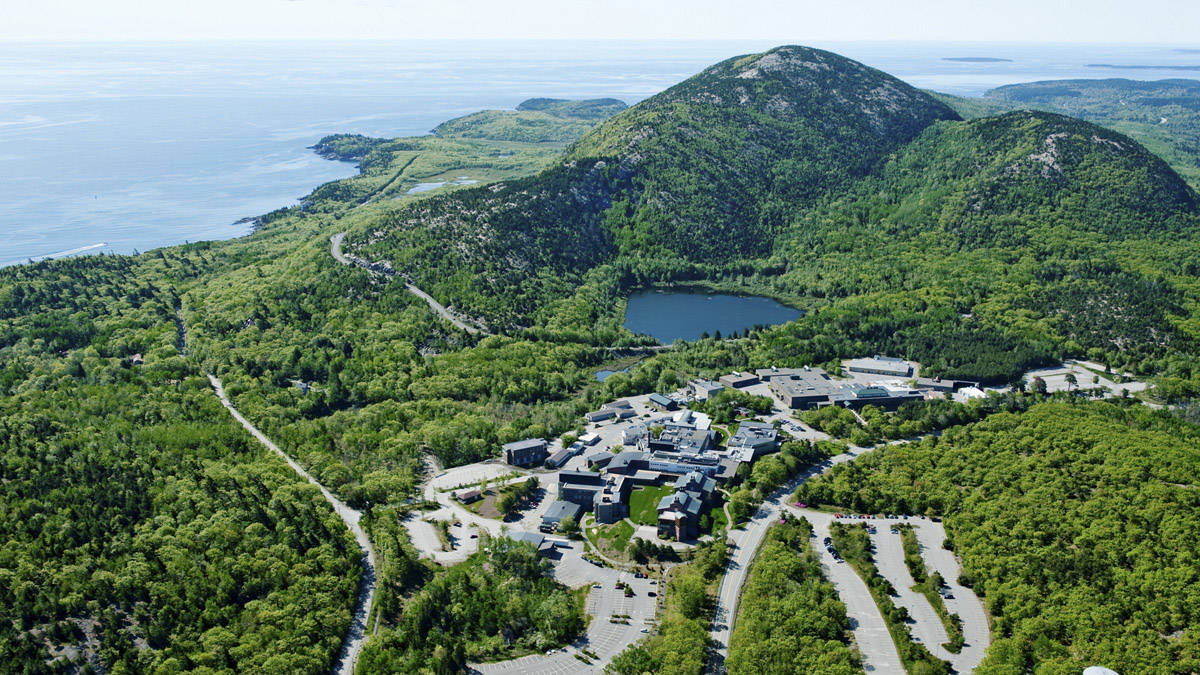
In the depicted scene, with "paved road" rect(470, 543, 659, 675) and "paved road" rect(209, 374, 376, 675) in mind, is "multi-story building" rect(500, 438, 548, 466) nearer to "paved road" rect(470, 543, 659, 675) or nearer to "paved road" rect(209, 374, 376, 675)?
"paved road" rect(470, 543, 659, 675)

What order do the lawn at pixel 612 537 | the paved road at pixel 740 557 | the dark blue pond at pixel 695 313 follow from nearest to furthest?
the paved road at pixel 740 557 → the lawn at pixel 612 537 → the dark blue pond at pixel 695 313

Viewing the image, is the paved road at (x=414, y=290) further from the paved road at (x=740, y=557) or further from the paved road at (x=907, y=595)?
the paved road at (x=907, y=595)

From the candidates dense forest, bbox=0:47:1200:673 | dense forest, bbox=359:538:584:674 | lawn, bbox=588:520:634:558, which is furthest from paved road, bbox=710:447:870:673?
dense forest, bbox=359:538:584:674

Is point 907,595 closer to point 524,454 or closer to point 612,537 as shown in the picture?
point 612,537

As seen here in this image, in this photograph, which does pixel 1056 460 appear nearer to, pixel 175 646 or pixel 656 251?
pixel 175 646

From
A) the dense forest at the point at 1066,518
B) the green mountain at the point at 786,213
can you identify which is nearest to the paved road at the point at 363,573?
the dense forest at the point at 1066,518

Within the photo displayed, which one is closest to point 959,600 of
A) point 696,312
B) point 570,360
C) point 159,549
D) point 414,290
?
point 159,549

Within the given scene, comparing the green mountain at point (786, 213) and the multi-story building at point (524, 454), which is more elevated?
the green mountain at point (786, 213)

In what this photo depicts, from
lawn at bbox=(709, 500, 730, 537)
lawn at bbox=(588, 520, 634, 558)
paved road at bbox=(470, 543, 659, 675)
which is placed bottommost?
paved road at bbox=(470, 543, 659, 675)
